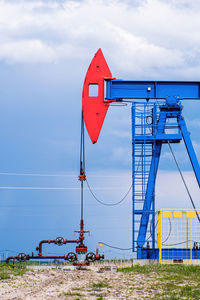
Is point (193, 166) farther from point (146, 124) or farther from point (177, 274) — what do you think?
point (177, 274)

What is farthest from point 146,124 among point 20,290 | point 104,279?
point 20,290

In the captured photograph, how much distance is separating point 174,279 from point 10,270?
3744 millimetres

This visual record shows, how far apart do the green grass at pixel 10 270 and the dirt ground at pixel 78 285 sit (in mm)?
168

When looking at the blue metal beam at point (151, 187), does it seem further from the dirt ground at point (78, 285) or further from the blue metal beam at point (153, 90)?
the dirt ground at point (78, 285)

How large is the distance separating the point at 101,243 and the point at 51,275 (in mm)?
2305

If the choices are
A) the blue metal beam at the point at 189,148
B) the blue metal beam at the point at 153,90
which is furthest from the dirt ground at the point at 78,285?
the blue metal beam at the point at 153,90

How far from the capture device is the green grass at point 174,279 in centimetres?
863

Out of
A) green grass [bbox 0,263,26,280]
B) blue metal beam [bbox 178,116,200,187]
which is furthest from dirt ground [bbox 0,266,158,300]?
blue metal beam [bbox 178,116,200,187]

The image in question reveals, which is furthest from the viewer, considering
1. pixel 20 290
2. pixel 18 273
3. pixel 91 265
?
pixel 91 265

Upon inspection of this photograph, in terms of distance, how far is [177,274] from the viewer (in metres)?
10.8

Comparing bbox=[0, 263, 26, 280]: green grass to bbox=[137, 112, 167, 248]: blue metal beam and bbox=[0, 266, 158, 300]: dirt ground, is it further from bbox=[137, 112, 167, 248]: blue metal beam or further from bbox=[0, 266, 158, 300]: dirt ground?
bbox=[137, 112, 167, 248]: blue metal beam

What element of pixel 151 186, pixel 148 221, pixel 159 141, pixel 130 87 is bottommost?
pixel 148 221

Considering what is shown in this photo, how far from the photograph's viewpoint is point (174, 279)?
402 inches

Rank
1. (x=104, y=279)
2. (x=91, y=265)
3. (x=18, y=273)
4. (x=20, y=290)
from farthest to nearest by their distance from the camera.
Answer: (x=91, y=265)
(x=18, y=273)
(x=104, y=279)
(x=20, y=290)
